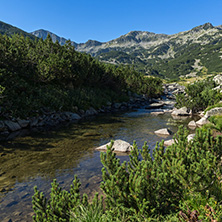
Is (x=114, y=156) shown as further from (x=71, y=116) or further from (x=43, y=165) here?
(x=71, y=116)

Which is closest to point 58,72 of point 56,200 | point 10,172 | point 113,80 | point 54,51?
point 54,51

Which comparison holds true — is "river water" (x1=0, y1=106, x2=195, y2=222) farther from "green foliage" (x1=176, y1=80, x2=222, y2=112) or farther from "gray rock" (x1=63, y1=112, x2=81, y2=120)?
"green foliage" (x1=176, y1=80, x2=222, y2=112)

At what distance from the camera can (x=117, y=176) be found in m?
5.12

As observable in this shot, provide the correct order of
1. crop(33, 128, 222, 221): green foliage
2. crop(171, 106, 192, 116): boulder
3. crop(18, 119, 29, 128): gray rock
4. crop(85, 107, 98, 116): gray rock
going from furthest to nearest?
1. crop(85, 107, 98, 116): gray rock
2. crop(171, 106, 192, 116): boulder
3. crop(18, 119, 29, 128): gray rock
4. crop(33, 128, 222, 221): green foliage

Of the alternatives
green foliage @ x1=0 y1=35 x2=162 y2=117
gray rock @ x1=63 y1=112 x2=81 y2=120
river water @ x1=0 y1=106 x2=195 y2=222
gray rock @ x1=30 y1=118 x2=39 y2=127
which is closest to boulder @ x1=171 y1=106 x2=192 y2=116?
green foliage @ x1=0 y1=35 x2=162 y2=117

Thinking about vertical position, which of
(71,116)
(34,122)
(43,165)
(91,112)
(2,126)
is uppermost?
(2,126)

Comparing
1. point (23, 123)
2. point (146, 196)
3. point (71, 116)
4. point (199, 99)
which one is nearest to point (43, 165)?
point (146, 196)

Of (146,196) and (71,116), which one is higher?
(146,196)

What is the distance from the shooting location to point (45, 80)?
3656cm

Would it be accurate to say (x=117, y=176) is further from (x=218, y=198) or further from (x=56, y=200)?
(x=218, y=198)

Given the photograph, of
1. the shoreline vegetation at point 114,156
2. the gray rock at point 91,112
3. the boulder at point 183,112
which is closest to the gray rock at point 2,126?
the shoreline vegetation at point 114,156

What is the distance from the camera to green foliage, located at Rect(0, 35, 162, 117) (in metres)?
26.2

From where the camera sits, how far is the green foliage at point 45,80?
26194mm

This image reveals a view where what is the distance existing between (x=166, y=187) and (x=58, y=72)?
127 ft
